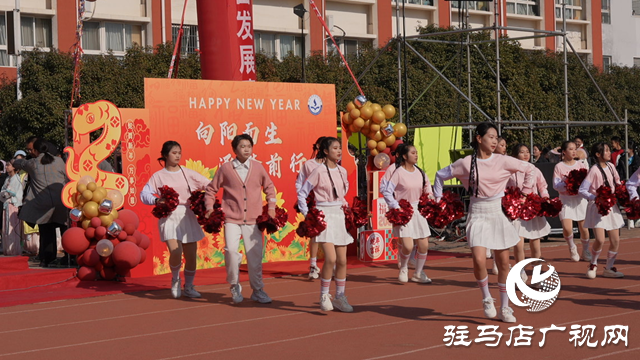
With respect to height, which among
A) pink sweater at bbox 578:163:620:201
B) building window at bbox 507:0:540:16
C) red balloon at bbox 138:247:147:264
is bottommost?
red balloon at bbox 138:247:147:264

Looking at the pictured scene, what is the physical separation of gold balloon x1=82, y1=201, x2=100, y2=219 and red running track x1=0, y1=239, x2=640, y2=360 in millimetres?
1455

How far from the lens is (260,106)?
14.2 metres

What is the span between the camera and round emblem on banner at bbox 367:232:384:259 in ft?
47.7

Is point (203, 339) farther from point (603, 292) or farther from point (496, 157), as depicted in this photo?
point (603, 292)

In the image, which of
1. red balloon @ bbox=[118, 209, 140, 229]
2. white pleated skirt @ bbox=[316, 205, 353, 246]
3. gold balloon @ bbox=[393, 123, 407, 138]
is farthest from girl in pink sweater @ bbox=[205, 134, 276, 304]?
gold balloon @ bbox=[393, 123, 407, 138]

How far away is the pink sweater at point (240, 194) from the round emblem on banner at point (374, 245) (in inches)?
186

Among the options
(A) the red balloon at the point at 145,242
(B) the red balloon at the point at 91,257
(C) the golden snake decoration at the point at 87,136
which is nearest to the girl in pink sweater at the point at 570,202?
(A) the red balloon at the point at 145,242

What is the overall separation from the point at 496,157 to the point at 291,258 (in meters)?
6.89

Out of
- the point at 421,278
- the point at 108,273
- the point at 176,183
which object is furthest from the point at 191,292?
the point at 421,278

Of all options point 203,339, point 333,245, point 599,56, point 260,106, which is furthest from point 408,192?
point 599,56

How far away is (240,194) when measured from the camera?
9.97 m

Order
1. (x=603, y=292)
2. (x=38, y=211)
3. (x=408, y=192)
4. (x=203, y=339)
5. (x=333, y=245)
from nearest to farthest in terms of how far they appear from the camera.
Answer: (x=203, y=339)
(x=333, y=245)
(x=603, y=292)
(x=408, y=192)
(x=38, y=211)

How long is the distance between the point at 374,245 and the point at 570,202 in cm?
323

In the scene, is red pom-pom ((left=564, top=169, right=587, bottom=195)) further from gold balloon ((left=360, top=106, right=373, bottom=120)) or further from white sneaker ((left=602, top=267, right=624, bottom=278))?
gold balloon ((left=360, top=106, right=373, bottom=120))
